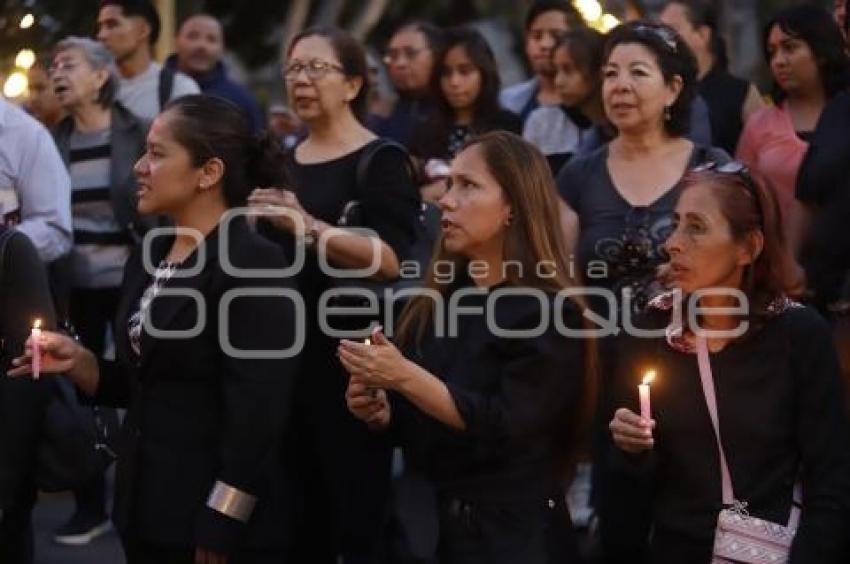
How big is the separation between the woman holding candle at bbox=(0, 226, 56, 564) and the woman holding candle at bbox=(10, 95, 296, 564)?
0.33 m

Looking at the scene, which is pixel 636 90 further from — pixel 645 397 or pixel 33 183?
pixel 645 397

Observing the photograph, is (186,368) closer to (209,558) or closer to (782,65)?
(209,558)

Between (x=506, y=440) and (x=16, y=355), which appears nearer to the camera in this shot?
(x=506, y=440)

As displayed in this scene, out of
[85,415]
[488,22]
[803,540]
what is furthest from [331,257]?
[488,22]

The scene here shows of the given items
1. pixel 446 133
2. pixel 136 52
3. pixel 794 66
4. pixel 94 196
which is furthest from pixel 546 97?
pixel 94 196

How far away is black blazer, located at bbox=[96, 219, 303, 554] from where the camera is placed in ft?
17.1

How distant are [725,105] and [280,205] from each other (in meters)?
3.16

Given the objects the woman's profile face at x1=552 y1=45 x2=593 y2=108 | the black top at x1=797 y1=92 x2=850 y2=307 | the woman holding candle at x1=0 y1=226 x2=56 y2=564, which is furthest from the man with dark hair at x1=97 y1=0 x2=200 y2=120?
the black top at x1=797 y1=92 x2=850 y2=307

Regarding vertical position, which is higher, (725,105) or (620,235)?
(725,105)

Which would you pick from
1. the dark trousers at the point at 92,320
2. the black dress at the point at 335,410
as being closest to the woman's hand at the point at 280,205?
the black dress at the point at 335,410

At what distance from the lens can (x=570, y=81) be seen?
8.62 m

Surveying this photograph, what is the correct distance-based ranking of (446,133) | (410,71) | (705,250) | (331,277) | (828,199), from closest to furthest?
(705,250)
(828,199)
(331,277)
(446,133)
(410,71)

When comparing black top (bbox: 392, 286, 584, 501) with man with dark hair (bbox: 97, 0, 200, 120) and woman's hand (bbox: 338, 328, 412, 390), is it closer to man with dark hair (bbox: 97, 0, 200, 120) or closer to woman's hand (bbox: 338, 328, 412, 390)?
woman's hand (bbox: 338, 328, 412, 390)

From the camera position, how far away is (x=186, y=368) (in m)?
A: 5.28
